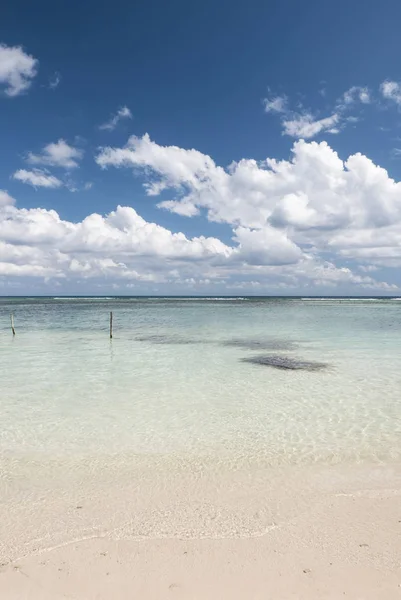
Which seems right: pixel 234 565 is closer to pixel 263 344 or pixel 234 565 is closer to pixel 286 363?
pixel 286 363

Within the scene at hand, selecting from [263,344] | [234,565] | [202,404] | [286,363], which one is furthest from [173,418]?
[263,344]

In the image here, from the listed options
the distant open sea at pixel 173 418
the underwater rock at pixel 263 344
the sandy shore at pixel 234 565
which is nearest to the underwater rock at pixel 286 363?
the distant open sea at pixel 173 418

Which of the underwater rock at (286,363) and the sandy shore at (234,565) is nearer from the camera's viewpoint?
the sandy shore at (234,565)

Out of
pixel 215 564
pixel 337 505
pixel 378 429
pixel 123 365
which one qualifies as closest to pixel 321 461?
pixel 337 505

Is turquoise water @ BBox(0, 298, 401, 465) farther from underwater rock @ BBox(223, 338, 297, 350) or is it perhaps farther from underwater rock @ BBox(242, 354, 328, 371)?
underwater rock @ BBox(223, 338, 297, 350)

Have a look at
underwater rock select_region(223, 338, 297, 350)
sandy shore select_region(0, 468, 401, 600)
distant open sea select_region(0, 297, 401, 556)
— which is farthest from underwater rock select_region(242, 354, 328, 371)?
sandy shore select_region(0, 468, 401, 600)

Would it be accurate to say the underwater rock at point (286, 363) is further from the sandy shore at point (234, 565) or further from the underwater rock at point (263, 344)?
the sandy shore at point (234, 565)

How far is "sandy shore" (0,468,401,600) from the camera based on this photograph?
452 centimetres

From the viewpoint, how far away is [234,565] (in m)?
4.99

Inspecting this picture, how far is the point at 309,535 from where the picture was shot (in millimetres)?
5602

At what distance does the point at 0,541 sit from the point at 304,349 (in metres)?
21.5

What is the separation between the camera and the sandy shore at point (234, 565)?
14.8 feet

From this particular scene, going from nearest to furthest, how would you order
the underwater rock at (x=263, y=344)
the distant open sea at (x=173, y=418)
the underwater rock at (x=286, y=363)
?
the distant open sea at (x=173, y=418) → the underwater rock at (x=286, y=363) → the underwater rock at (x=263, y=344)

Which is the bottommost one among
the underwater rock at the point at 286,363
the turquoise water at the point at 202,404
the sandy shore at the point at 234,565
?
the turquoise water at the point at 202,404
